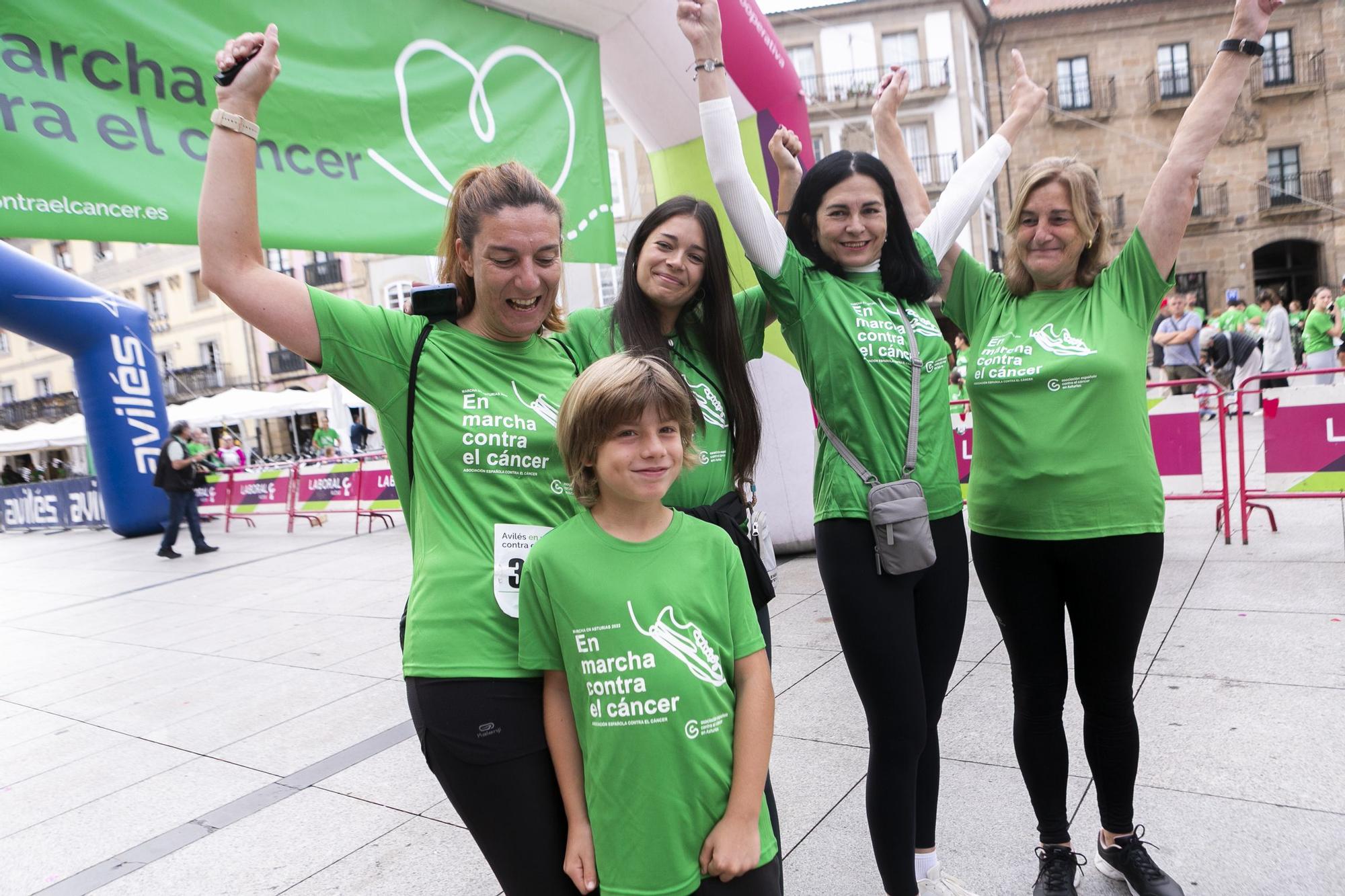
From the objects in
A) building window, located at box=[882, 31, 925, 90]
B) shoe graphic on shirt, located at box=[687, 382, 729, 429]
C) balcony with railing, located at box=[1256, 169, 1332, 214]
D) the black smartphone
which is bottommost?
shoe graphic on shirt, located at box=[687, 382, 729, 429]

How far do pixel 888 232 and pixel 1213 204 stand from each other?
3152 cm

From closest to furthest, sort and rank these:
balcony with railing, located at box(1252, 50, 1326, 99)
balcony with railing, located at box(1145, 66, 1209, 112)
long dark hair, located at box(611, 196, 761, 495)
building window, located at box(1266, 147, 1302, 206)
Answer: long dark hair, located at box(611, 196, 761, 495) → balcony with railing, located at box(1252, 50, 1326, 99) → building window, located at box(1266, 147, 1302, 206) → balcony with railing, located at box(1145, 66, 1209, 112)

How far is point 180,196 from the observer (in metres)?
3.03

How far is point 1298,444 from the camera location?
5.84 meters

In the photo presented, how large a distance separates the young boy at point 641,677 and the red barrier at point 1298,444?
5.50m

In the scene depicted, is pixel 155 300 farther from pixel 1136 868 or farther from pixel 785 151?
pixel 1136 868

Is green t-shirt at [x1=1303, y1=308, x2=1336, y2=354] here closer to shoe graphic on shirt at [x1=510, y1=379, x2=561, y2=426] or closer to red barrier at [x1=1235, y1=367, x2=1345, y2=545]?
red barrier at [x1=1235, y1=367, x2=1345, y2=545]

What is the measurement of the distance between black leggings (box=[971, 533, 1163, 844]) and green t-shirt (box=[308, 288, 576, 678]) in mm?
1301

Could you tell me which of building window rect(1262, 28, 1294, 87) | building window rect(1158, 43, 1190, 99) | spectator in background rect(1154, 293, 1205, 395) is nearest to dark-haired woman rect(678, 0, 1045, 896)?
spectator in background rect(1154, 293, 1205, 395)

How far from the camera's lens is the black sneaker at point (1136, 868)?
217 cm

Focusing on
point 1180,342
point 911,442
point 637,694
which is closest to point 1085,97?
point 1180,342

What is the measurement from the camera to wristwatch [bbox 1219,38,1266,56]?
2.14 m

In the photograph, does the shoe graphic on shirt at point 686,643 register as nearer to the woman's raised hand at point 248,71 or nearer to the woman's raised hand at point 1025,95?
the woman's raised hand at point 248,71

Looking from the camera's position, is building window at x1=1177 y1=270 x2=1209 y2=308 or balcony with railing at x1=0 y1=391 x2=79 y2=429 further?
balcony with railing at x1=0 y1=391 x2=79 y2=429
